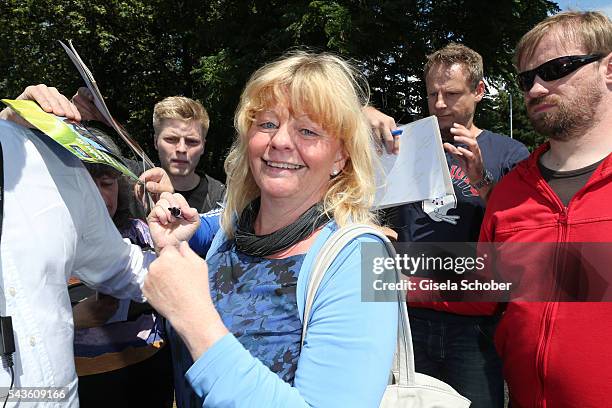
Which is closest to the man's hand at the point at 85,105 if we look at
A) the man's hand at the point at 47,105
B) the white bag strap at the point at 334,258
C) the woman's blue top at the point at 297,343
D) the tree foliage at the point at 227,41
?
the man's hand at the point at 47,105

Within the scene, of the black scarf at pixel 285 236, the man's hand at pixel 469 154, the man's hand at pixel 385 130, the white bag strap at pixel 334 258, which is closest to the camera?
the white bag strap at pixel 334 258

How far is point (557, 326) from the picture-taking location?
69.2 inches

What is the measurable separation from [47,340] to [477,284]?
1.63 meters

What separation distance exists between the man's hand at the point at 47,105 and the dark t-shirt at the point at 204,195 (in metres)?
1.88

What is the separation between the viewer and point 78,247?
1.47 metres

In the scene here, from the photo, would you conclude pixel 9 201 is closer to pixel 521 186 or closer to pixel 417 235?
pixel 521 186

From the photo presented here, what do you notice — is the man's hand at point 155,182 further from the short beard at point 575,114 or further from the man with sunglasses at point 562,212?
the short beard at point 575,114

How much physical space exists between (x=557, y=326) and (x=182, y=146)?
2.49m

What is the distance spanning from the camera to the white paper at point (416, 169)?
6.78 ft

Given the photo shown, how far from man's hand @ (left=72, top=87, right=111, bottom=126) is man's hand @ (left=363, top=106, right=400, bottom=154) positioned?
1084mm

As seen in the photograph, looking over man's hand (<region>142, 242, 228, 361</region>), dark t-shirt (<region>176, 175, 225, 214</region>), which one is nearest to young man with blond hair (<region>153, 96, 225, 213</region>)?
dark t-shirt (<region>176, 175, 225, 214</region>)

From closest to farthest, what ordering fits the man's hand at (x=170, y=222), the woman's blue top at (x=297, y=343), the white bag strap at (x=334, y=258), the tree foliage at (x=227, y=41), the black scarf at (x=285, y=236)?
the woman's blue top at (x=297, y=343)
the white bag strap at (x=334, y=258)
the black scarf at (x=285, y=236)
the man's hand at (x=170, y=222)
the tree foliage at (x=227, y=41)

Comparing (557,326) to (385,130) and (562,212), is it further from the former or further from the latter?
(385,130)

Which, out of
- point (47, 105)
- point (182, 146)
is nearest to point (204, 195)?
point (182, 146)
